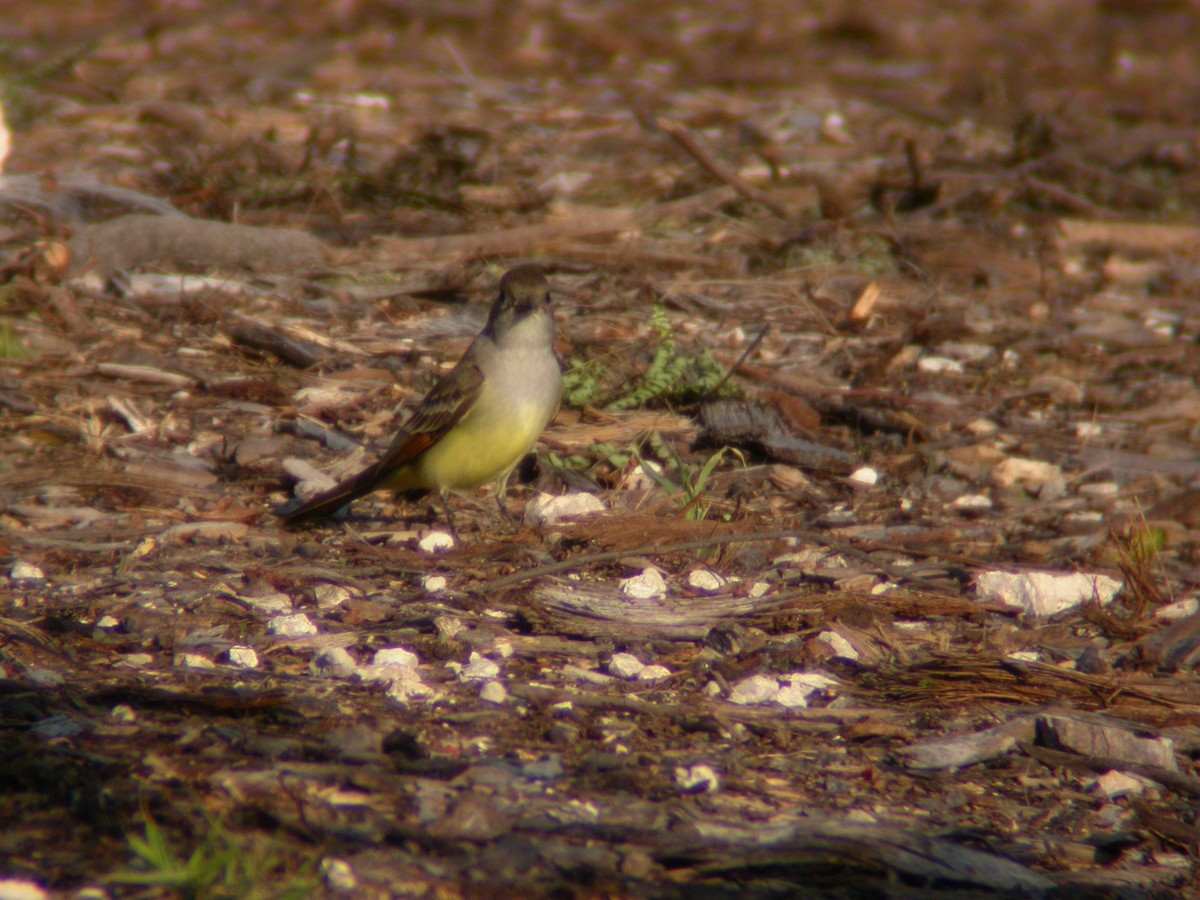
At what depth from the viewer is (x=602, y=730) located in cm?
372

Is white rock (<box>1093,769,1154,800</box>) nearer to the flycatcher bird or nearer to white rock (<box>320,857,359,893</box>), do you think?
white rock (<box>320,857,359,893</box>)

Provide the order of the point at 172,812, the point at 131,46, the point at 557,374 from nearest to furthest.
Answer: the point at 172,812
the point at 557,374
the point at 131,46

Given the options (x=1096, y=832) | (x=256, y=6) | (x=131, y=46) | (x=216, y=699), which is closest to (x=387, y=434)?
(x=216, y=699)

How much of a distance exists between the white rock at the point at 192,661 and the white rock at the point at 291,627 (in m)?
0.30

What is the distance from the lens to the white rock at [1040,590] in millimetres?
4949

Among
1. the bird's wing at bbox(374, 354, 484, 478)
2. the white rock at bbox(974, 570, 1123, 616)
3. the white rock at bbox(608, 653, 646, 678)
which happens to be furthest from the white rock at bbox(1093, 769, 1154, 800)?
the bird's wing at bbox(374, 354, 484, 478)

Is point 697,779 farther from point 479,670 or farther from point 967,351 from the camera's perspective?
point 967,351

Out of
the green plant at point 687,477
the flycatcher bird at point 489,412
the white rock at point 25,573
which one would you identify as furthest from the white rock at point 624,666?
the white rock at point 25,573

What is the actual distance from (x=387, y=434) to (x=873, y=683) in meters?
3.14

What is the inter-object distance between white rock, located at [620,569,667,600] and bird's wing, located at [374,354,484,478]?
142 cm

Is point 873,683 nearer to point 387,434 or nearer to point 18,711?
point 18,711

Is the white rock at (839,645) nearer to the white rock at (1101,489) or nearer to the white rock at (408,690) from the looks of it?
the white rock at (408,690)

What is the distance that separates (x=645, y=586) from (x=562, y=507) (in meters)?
0.94

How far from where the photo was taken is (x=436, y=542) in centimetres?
564
